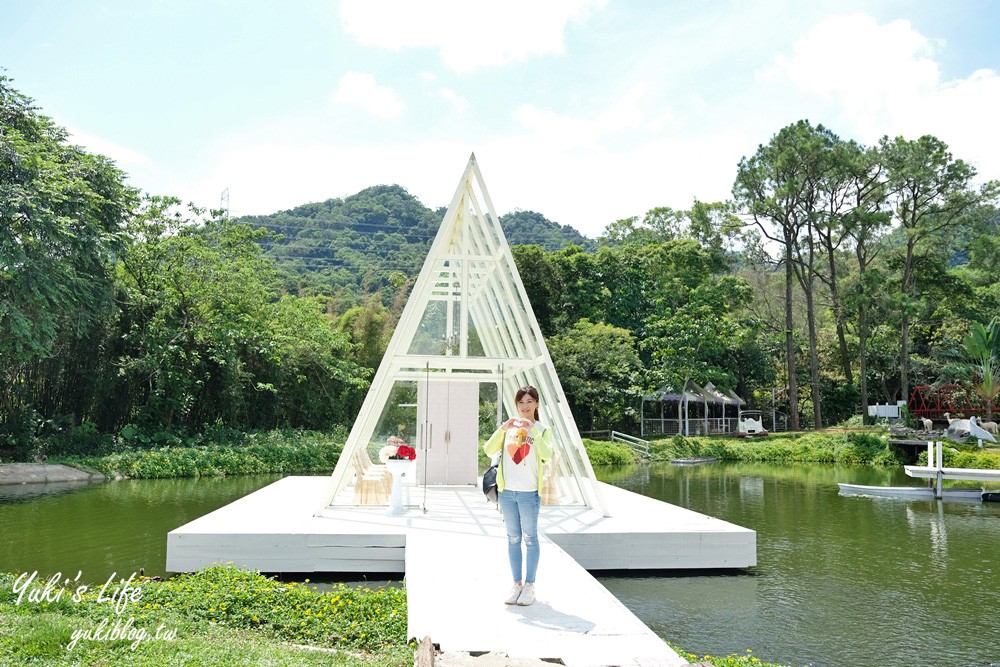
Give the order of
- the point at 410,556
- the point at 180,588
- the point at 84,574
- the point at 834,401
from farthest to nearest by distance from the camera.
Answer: the point at 834,401, the point at 84,574, the point at 410,556, the point at 180,588

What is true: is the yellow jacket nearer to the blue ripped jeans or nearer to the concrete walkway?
the blue ripped jeans

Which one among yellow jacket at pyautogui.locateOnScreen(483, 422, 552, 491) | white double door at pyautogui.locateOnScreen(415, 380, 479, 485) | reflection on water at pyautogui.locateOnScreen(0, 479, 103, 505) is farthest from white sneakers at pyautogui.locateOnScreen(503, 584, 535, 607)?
reflection on water at pyautogui.locateOnScreen(0, 479, 103, 505)

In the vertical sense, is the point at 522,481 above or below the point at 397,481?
above

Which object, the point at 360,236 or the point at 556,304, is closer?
the point at 556,304

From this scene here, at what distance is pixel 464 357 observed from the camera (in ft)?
34.9

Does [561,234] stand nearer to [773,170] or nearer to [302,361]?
[773,170]

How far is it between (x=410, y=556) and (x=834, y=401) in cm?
3696

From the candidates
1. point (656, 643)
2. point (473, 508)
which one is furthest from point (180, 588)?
point (473, 508)

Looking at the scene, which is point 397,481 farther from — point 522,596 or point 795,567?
point 795,567

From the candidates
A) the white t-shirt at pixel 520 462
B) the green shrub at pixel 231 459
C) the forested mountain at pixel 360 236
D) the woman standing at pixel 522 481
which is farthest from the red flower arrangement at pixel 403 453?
the forested mountain at pixel 360 236

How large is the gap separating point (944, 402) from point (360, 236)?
4389 cm

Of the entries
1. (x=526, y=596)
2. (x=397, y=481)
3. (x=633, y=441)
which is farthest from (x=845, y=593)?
(x=633, y=441)

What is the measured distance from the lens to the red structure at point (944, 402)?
3275cm

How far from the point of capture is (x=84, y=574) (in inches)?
320
